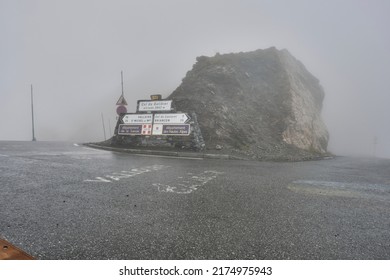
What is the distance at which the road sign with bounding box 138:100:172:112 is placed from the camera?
17438mm

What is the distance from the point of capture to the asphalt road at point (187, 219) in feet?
9.52

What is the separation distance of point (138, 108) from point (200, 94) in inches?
316

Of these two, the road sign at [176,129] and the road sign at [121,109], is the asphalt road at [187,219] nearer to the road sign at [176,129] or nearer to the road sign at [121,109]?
the road sign at [176,129]

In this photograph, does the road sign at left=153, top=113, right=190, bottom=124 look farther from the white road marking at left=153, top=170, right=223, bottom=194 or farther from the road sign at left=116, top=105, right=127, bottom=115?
the white road marking at left=153, top=170, right=223, bottom=194

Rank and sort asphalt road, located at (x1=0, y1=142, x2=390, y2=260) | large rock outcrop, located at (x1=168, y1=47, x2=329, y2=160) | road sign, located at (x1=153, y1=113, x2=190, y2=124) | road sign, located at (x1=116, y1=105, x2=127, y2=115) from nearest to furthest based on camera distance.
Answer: asphalt road, located at (x1=0, y1=142, x2=390, y2=260)
road sign, located at (x1=153, y1=113, x2=190, y2=124)
road sign, located at (x1=116, y1=105, x2=127, y2=115)
large rock outcrop, located at (x1=168, y1=47, x2=329, y2=160)

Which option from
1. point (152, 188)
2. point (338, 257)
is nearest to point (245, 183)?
point (152, 188)

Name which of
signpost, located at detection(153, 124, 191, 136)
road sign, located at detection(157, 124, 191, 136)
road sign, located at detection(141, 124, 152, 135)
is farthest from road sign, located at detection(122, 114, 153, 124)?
road sign, located at detection(157, 124, 191, 136)

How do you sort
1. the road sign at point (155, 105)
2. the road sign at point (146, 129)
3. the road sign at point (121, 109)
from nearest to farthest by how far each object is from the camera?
the road sign at point (146, 129)
the road sign at point (155, 105)
the road sign at point (121, 109)

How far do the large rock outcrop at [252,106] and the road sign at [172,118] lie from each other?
3.07 meters

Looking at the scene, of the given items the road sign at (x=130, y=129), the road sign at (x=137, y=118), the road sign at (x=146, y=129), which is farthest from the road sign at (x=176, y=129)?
the road sign at (x=130, y=129)

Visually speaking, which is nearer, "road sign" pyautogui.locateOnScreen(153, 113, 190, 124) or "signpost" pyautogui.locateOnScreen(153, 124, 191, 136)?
"signpost" pyautogui.locateOnScreen(153, 124, 191, 136)

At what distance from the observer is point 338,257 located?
113 inches

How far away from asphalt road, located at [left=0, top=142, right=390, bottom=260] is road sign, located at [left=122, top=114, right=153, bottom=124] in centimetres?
1099

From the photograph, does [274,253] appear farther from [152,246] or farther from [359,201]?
[359,201]
